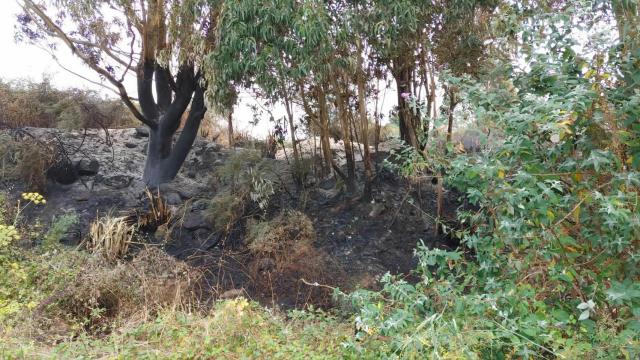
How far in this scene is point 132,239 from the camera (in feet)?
25.8

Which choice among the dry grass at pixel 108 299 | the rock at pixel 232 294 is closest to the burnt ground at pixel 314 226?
the rock at pixel 232 294

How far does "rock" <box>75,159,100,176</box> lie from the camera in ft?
34.0

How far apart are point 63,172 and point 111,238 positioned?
11.5ft

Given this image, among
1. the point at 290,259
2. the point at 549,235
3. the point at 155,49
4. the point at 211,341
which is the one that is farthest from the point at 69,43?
the point at 549,235

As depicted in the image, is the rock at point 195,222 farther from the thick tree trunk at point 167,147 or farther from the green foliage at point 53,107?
the green foliage at point 53,107

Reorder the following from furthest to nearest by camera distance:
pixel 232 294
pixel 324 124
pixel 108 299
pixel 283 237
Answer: pixel 324 124
pixel 283 237
pixel 232 294
pixel 108 299

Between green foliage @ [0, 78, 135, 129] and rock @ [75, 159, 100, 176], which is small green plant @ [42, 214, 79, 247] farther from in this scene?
green foliage @ [0, 78, 135, 129]

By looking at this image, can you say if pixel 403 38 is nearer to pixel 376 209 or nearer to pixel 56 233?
pixel 376 209

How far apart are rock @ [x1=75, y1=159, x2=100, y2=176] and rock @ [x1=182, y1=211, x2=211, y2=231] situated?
9.72 ft

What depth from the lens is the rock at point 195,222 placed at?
834 cm

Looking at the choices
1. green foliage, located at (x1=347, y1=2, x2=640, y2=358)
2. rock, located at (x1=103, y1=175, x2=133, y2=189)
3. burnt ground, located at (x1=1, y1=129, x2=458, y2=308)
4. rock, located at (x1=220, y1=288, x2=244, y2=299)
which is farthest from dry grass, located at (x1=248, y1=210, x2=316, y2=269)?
rock, located at (x1=103, y1=175, x2=133, y2=189)

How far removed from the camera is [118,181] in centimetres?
1055

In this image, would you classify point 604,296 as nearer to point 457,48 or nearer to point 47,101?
point 457,48

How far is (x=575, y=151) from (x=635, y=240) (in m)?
0.61
